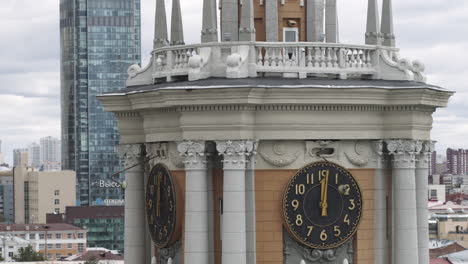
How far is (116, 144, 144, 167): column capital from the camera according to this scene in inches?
877

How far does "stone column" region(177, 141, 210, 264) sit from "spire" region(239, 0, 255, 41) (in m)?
1.41

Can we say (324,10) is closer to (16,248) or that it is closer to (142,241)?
(142,241)

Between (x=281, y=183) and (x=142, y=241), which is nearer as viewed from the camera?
(x=281, y=183)

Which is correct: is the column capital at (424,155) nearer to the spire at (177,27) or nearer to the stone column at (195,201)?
the stone column at (195,201)

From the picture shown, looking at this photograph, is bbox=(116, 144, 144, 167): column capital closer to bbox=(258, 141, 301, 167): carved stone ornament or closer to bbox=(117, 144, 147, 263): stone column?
bbox=(117, 144, 147, 263): stone column

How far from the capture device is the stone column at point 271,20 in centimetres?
2117

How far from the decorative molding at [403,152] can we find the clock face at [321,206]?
59 cm

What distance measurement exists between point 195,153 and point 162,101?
2.65 ft

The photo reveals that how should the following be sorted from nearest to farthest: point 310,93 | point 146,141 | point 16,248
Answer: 1. point 310,93
2. point 146,141
3. point 16,248

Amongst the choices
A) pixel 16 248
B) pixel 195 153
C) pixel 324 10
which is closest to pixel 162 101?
Result: pixel 195 153

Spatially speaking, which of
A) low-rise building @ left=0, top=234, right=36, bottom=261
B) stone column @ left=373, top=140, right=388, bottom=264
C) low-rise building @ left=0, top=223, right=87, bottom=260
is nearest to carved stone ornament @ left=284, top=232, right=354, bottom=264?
stone column @ left=373, top=140, right=388, bottom=264

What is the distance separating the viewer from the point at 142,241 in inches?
898

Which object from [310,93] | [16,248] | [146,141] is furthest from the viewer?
[16,248]

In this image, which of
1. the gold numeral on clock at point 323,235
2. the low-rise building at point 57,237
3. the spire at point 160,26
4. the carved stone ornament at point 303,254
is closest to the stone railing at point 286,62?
the spire at point 160,26
